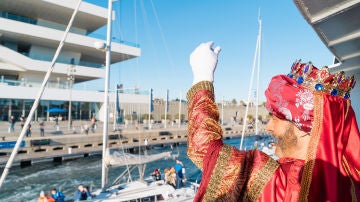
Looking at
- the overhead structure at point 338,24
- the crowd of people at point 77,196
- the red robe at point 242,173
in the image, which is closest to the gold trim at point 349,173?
the red robe at point 242,173

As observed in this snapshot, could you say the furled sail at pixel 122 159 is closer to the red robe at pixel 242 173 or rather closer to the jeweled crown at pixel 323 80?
the red robe at pixel 242 173

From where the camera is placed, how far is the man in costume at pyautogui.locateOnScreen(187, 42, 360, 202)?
118 centimetres

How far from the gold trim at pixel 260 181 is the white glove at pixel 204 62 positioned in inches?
20.2

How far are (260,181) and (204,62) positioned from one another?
2.04 feet

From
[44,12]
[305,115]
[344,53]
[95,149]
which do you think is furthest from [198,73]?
[44,12]

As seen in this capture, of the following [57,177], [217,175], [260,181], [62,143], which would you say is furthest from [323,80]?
[62,143]

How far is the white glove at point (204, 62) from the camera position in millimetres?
1539

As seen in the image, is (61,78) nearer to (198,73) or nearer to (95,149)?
(95,149)

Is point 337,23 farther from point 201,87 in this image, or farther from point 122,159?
point 122,159

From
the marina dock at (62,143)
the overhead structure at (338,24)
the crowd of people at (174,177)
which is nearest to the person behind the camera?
the overhead structure at (338,24)

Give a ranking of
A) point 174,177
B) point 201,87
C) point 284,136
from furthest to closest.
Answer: point 174,177, point 201,87, point 284,136

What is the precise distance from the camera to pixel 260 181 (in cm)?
132

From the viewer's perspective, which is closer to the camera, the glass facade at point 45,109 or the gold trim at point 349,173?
the gold trim at point 349,173

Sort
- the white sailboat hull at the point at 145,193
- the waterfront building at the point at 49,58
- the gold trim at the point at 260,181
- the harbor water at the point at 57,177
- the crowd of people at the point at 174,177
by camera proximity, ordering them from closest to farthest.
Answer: the gold trim at the point at 260,181 < the white sailboat hull at the point at 145,193 < the crowd of people at the point at 174,177 < the harbor water at the point at 57,177 < the waterfront building at the point at 49,58
